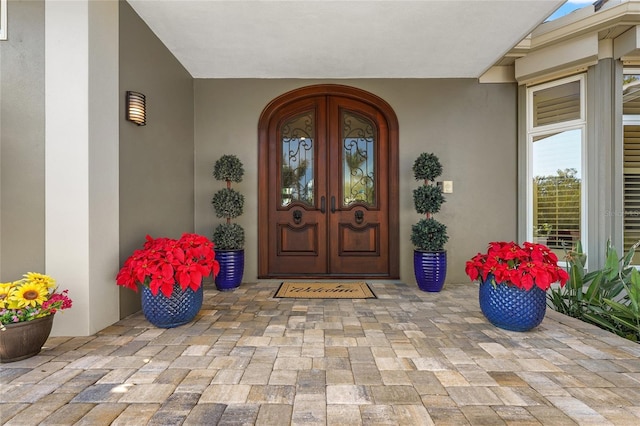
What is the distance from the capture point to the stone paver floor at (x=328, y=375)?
1.34 meters

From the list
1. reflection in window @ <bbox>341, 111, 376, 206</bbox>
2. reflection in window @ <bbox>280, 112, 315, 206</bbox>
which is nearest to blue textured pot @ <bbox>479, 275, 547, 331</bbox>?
reflection in window @ <bbox>341, 111, 376, 206</bbox>

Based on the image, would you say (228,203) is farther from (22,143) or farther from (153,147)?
(22,143)

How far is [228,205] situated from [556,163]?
12.5ft

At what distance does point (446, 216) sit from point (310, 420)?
10.7 feet

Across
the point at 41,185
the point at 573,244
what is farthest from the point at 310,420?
the point at 573,244

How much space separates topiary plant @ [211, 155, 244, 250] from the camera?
3.54 m

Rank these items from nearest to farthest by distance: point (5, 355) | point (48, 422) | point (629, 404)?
point (48, 422)
point (629, 404)
point (5, 355)

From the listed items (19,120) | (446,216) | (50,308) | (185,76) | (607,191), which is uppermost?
(185,76)

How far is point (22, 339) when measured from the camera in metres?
1.79

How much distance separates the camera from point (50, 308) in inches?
74.0

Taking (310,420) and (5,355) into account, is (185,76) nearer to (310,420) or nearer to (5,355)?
(5,355)

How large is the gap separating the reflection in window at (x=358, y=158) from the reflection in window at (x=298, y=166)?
428 mm

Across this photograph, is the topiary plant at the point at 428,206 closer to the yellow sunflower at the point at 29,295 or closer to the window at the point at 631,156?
the window at the point at 631,156

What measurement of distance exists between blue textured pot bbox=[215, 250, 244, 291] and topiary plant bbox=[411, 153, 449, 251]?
2001 mm
